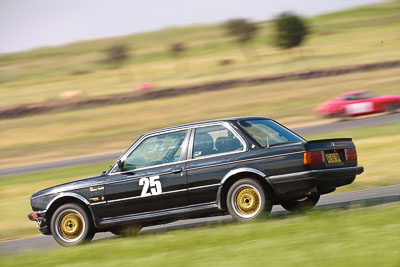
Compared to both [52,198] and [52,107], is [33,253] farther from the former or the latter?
[52,107]

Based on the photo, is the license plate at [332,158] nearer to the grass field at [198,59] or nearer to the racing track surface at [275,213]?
the racing track surface at [275,213]

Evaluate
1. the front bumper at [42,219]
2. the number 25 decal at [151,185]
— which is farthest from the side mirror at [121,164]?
the front bumper at [42,219]

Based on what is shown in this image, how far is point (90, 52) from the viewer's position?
113250 millimetres

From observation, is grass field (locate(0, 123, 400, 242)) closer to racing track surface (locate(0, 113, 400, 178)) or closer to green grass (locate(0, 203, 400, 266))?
racing track surface (locate(0, 113, 400, 178))

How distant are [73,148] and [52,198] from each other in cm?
2417

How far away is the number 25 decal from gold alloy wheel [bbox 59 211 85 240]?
1017 millimetres

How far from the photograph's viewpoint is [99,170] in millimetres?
21281

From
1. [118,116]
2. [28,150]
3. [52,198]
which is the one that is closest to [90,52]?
[118,116]

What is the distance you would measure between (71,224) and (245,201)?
2.52 meters

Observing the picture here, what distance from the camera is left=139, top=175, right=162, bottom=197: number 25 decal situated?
28.9 feet

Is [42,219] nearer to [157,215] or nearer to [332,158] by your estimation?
[157,215]

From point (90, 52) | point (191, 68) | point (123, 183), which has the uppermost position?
point (90, 52)

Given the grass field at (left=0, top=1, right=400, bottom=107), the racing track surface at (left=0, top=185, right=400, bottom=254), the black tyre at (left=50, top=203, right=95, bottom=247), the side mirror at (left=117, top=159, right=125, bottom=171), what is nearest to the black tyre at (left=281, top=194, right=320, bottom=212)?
the racing track surface at (left=0, top=185, right=400, bottom=254)

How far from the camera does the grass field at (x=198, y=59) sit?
61.4 metres
